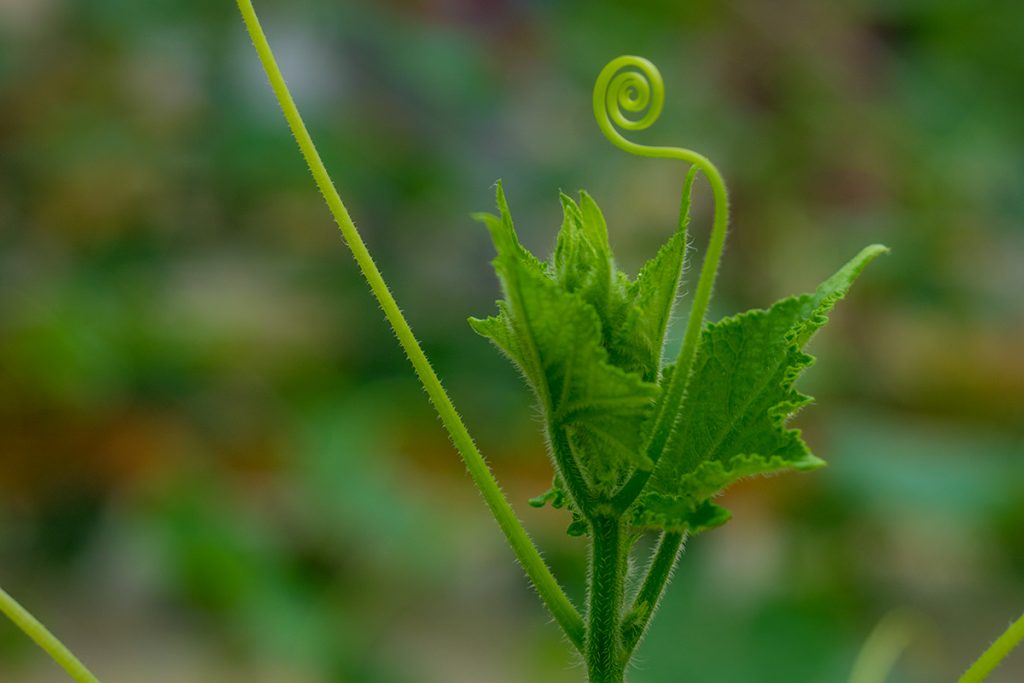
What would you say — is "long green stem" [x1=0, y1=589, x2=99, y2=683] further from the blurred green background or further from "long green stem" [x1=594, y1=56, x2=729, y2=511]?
the blurred green background

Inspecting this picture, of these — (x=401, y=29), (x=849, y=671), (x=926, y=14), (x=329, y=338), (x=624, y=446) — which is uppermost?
(x=926, y=14)

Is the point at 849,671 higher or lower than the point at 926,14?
lower

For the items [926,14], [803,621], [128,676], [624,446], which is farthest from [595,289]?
[926,14]

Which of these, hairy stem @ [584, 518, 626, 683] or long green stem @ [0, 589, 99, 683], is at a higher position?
hairy stem @ [584, 518, 626, 683]

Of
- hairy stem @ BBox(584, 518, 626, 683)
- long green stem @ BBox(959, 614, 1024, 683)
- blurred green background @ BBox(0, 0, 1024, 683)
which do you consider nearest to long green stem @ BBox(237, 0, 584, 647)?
hairy stem @ BBox(584, 518, 626, 683)

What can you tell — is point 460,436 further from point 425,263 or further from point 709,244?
point 425,263

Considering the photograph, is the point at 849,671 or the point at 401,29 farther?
the point at 401,29

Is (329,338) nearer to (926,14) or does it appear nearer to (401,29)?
(401,29)

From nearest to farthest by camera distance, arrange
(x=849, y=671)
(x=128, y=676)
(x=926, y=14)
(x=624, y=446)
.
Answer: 1. (x=624, y=446)
2. (x=849, y=671)
3. (x=128, y=676)
4. (x=926, y=14)
